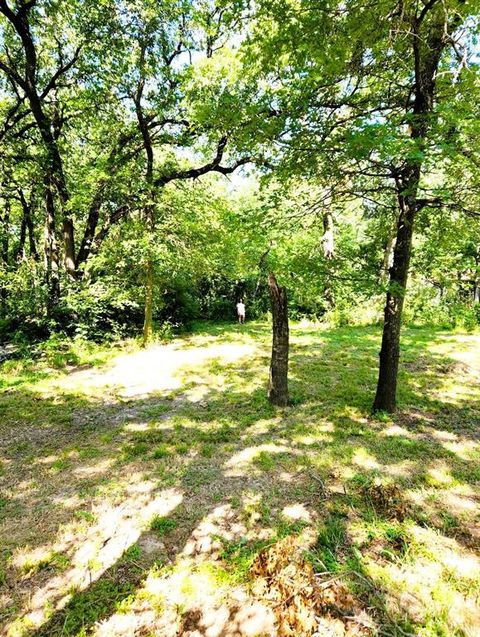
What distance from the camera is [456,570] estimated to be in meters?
2.72

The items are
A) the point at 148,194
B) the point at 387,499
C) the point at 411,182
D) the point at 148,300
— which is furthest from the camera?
the point at 148,300

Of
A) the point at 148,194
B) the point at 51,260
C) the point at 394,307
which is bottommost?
the point at 394,307

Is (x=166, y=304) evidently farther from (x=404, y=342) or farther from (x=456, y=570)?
(x=456, y=570)

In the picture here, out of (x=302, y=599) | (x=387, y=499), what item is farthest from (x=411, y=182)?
(x=302, y=599)

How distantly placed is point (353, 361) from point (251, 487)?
549 centimetres

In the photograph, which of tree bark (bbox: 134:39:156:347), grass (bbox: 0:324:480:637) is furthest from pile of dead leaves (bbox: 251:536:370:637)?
tree bark (bbox: 134:39:156:347)

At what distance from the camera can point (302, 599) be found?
246 cm

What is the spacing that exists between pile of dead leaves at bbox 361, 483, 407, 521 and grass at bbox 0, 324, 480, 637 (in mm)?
16

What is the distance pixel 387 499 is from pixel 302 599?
1.56 m

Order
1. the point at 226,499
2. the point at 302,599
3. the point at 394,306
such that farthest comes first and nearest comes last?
the point at 394,306 → the point at 226,499 → the point at 302,599

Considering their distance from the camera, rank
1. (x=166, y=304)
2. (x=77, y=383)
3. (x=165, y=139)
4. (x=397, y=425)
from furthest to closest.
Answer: (x=166, y=304), (x=165, y=139), (x=77, y=383), (x=397, y=425)

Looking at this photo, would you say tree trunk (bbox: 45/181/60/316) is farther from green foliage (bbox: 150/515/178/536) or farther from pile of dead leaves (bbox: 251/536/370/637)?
pile of dead leaves (bbox: 251/536/370/637)

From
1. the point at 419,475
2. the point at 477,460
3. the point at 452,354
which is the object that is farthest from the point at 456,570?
the point at 452,354

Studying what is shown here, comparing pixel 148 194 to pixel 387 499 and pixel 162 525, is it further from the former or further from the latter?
pixel 387 499
